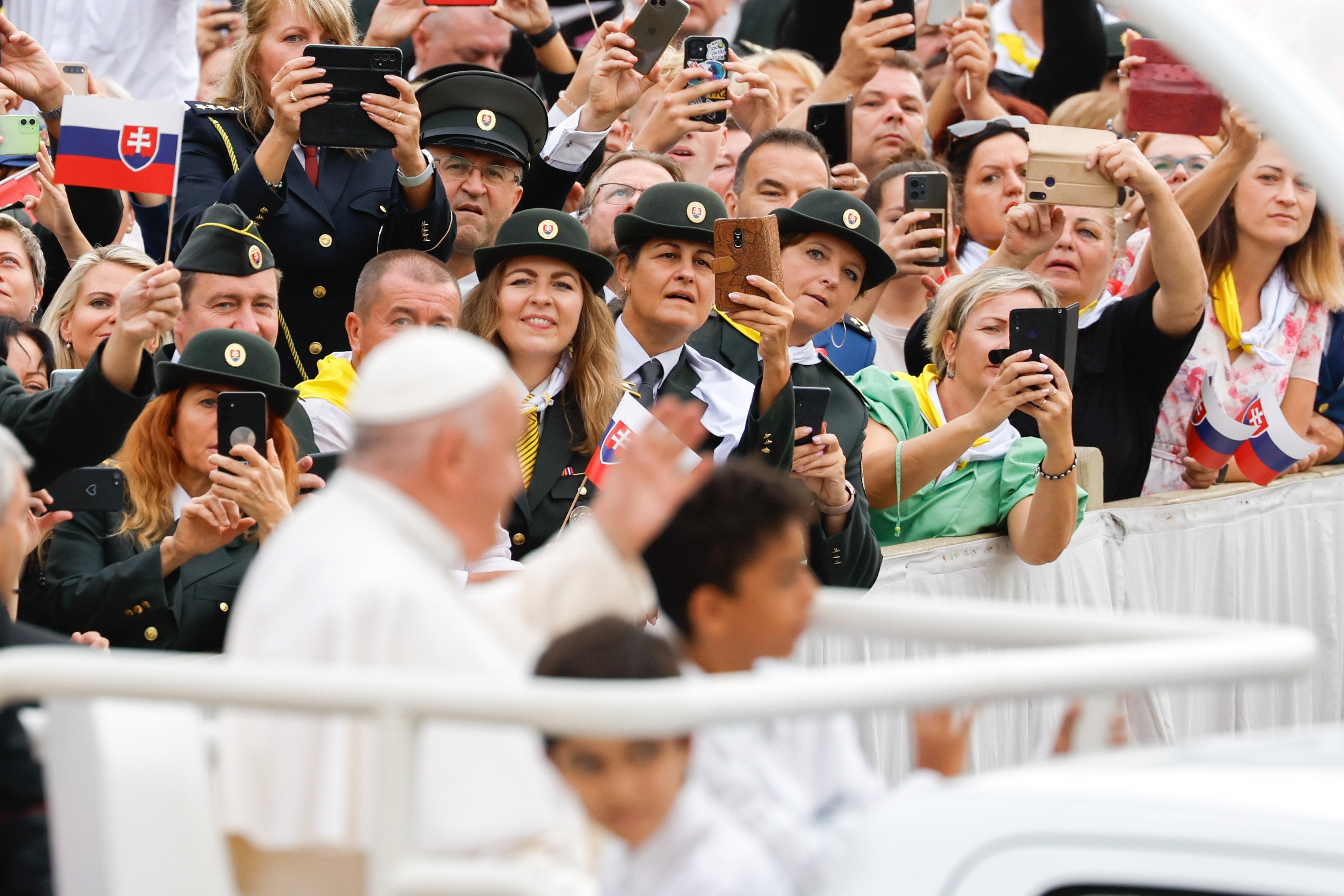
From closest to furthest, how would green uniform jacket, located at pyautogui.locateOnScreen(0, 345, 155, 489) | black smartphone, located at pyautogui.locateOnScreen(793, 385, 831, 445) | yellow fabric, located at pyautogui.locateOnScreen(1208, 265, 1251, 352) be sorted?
green uniform jacket, located at pyautogui.locateOnScreen(0, 345, 155, 489), black smartphone, located at pyautogui.locateOnScreen(793, 385, 831, 445), yellow fabric, located at pyautogui.locateOnScreen(1208, 265, 1251, 352)

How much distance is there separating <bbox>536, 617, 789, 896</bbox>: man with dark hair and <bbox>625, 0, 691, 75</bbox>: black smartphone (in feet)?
15.1

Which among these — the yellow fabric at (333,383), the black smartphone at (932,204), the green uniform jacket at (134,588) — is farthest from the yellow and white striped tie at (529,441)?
the black smartphone at (932,204)

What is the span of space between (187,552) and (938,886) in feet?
9.13

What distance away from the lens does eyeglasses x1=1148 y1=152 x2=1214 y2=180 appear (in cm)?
827

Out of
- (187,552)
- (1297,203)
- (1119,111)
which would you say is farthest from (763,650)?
(1119,111)

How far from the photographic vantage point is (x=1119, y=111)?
321 inches

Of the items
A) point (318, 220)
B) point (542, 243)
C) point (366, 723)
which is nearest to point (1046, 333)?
point (542, 243)

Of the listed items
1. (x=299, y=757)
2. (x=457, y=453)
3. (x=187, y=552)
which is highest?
(x=457, y=453)

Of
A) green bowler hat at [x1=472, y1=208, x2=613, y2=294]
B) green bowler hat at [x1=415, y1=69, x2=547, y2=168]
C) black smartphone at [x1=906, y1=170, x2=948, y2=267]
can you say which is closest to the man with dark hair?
green bowler hat at [x1=472, y1=208, x2=613, y2=294]

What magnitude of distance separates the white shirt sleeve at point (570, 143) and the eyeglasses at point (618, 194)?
22cm

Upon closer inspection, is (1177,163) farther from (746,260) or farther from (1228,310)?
(746,260)

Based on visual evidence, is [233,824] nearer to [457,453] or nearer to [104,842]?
[104,842]

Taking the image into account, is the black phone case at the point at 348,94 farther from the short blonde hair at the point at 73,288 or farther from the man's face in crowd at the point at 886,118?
the man's face in crowd at the point at 886,118

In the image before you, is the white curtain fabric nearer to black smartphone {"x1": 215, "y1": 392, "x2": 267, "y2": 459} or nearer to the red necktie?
black smartphone {"x1": 215, "y1": 392, "x2": 267, "y2": 459}
